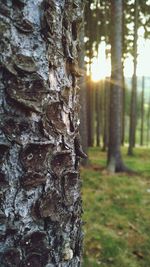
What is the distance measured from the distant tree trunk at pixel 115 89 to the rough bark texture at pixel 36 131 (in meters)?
11.6

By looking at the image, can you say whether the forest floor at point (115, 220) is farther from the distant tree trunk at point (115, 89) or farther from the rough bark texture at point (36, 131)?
the rough bark texture at point (36, 131)

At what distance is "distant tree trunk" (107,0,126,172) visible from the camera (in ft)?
41.6

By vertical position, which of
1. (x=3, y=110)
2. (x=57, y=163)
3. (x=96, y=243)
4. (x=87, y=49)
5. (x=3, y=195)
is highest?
(x=87, y=49)

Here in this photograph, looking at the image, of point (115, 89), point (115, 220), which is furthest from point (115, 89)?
point (115, 220)

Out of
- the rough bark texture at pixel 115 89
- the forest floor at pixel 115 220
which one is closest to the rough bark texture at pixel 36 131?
the forest floor at pixel 115 220

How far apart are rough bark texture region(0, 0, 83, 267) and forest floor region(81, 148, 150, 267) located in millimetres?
4646

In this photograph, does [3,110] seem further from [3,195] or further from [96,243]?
[96,243]

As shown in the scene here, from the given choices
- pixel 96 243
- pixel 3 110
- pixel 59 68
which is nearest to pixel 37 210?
pixel 3 110

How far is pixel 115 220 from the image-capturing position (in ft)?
27.0

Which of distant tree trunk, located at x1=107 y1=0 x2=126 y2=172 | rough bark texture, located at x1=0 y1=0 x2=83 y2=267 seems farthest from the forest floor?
rough bark texture, located at x1=0 y1=0 x2=83 y2=267

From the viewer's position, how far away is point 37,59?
54.4 inches

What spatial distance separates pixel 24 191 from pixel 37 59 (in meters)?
0.48

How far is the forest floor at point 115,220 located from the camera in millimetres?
6312

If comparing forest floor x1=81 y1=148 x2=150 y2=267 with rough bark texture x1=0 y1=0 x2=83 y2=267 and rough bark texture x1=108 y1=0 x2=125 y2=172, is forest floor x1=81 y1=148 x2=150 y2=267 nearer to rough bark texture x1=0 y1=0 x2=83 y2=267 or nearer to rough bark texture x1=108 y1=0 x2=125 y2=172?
rough bark texture x1=108 y1=0 x2=125 y2=172
